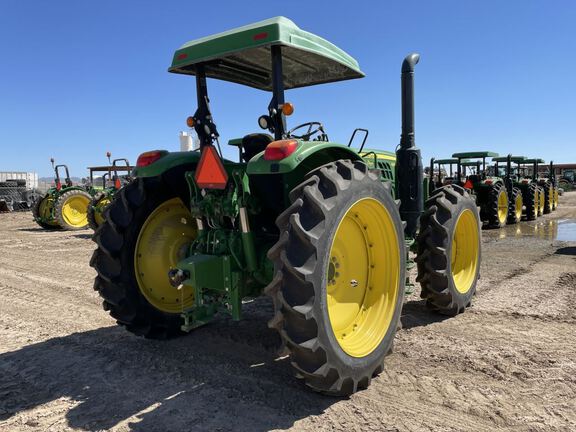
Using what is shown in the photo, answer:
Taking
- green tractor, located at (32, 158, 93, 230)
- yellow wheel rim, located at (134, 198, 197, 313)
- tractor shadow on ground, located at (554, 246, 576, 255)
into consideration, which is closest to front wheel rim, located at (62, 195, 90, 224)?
green tractor, located at (32, 158, 93, 230)

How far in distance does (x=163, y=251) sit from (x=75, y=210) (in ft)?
43.4

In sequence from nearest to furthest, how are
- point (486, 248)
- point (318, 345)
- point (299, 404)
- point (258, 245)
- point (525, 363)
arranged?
point (318, 345), point (299, 404), point (525, 363), point (258, 245), point (486, 248)

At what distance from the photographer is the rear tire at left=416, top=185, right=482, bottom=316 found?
14.5 ft

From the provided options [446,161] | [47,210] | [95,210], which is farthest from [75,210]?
[446,161]

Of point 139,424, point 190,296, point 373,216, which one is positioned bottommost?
point 139,424

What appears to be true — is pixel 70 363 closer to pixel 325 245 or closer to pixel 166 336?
pixel 166 336

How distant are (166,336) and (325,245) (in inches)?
81.8

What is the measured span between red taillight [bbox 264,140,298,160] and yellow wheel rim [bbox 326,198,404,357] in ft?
2.02

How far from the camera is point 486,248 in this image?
9117 millimetres

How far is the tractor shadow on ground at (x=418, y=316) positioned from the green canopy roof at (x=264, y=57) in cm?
238

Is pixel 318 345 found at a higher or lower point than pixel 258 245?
lower

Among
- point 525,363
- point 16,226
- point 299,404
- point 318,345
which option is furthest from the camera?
point 16,226

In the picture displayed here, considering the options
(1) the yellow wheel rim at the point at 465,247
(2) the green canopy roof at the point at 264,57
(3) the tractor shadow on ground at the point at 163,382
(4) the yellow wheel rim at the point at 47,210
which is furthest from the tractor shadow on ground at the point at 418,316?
(4) the yellow wheel rim at the point at 47,210

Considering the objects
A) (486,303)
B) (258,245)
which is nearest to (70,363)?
(258,245)
